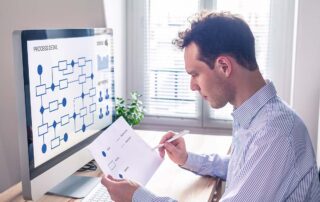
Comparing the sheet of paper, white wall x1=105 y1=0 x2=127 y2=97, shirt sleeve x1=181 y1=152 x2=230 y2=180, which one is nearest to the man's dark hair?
the sheet of paper

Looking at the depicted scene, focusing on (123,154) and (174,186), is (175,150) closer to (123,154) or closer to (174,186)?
(174,186)

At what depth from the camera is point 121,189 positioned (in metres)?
1.17

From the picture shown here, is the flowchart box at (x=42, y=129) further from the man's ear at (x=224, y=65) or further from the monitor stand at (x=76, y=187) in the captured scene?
the man's ear at (x=224, y=65)

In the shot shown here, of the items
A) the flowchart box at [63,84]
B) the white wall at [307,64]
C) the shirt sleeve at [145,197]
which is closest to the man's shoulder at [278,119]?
the shirt sleeve at [145,197]

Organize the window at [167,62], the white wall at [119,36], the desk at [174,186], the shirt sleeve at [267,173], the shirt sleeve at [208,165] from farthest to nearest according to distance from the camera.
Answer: the window at [167,62]
the white wall at [119,36]
the shirt sleeve at [208,165]
the desk at [174,186]
the shirt sleeve at [267,173]

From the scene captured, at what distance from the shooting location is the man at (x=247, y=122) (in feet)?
3.32

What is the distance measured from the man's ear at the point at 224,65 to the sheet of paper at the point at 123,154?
392 millimetres

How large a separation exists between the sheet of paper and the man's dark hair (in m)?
0.37

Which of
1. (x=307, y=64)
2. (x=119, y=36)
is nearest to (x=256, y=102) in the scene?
(x=307, y=64)

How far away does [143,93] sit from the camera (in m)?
2.92

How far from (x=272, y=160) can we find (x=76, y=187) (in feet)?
2.30

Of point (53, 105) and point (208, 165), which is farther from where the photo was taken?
point (208, 165)

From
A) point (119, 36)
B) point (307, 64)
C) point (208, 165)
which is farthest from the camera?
point (119, 36)

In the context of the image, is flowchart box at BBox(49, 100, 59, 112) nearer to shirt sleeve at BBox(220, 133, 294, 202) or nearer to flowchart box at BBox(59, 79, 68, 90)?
flowchart box at BBox(59, 79, 68, 90)
